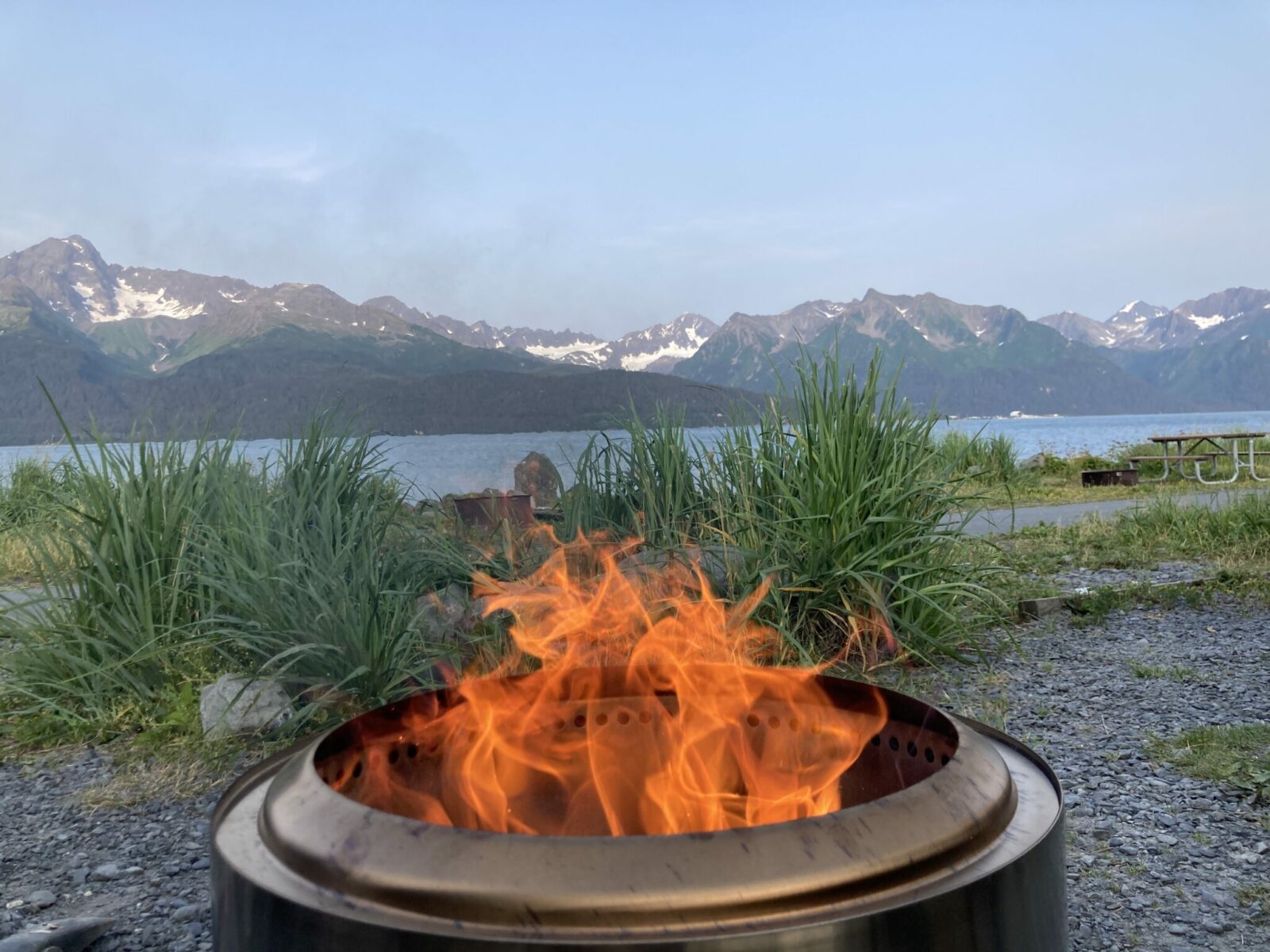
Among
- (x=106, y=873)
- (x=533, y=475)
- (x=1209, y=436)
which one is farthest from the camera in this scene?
(x=1209, y=436)

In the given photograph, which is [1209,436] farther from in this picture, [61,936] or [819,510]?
[61,936]

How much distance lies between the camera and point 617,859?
3.13 feet

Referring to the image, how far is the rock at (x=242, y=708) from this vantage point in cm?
317

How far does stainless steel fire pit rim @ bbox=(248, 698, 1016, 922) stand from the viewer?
93 centimetres

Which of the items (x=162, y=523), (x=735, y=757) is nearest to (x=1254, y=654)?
(x=735, y=757)

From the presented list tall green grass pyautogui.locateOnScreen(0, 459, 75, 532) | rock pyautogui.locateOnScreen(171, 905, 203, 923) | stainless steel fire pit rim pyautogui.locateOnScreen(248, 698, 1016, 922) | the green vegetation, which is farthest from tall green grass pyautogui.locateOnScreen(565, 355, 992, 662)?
tall green grass pyautogui.locateOnScreen(0, 459, 75, 532)

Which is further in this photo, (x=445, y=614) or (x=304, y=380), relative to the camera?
(x=304, y=380)

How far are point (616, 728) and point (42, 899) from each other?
1650 millimetres

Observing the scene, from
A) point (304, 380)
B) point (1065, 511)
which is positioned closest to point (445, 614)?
point (304, 380)

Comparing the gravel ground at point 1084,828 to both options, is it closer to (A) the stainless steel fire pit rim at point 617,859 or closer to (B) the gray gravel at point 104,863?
(B) the gray gravel at point 104,863

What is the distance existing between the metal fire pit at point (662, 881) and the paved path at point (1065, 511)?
7223 mm

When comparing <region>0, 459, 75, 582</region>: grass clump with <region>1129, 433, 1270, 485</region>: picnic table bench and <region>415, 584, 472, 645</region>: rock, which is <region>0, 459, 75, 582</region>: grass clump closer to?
<region>415, 584, 472, 645</region>: rock

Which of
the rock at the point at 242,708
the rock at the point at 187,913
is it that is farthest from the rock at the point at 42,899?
the rock at the point at 242,708

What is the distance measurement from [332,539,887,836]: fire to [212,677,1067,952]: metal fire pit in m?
0.36
